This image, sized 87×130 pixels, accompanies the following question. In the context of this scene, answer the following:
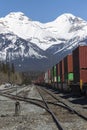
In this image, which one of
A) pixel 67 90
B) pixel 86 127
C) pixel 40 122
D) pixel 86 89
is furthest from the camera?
pixel 67 90

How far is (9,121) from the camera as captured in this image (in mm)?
19844

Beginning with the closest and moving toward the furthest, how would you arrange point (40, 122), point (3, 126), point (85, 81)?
point (3, 126)
point (40, 122)
point (85, 81)

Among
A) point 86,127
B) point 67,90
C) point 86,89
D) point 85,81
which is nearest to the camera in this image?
point 86,127

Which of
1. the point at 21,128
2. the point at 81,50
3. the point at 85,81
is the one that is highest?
the point at 81,50

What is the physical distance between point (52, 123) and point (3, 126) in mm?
2065

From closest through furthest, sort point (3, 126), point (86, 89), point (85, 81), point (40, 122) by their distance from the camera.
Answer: point (3, 126)
point (40, 122)
point (86, 89)
point (85, 81)

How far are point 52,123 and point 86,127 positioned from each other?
7.13ft

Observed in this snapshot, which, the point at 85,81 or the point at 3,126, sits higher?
the point at 85,81

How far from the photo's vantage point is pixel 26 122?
1905 cm

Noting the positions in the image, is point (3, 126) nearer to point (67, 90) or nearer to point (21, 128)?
point (21, 128)

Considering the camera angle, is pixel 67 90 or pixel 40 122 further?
pixel 67 90

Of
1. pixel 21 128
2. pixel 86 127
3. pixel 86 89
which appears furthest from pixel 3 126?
pixel 86 89

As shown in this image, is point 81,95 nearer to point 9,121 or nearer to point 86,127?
point 9,121

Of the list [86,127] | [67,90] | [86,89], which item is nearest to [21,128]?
[86,127]
